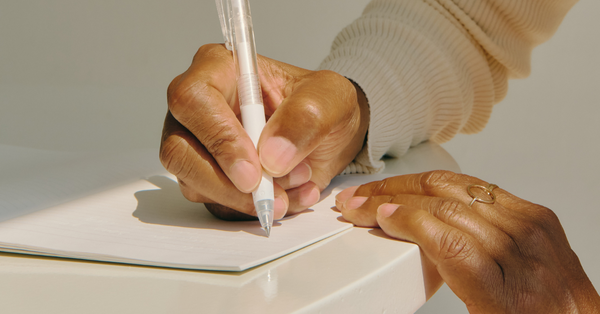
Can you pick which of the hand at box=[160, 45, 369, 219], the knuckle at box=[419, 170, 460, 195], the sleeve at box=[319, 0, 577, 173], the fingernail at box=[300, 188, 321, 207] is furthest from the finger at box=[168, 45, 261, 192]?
the sleeve at box=[319, 0, 577, 173]

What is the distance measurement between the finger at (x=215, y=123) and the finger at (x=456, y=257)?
16 centimetres

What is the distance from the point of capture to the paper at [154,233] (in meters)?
0.32

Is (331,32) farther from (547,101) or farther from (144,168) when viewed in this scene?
(144,168)

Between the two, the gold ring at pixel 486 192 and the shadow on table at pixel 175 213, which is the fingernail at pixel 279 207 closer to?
the shadow on table at pixel 175 213

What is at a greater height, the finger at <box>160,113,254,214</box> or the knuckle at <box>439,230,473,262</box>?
the finger at <box>160,113,254,214</box>

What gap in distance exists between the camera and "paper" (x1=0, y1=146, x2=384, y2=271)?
0.32 m

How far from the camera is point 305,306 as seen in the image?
253 mm

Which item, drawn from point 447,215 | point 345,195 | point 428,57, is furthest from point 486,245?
point 428,57

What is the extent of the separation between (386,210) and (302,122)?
123 mm

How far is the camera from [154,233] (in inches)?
15.2

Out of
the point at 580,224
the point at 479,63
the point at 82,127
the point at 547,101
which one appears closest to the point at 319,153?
the point at 479,63

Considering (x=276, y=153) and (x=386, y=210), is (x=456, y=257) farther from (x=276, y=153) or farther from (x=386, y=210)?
(x=276, y=153)

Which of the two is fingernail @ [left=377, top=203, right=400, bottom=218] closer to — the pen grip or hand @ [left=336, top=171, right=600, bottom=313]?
hand @ [left=336, top=171, right=600, bottom=313]

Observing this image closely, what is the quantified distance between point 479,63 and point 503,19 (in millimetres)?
117
